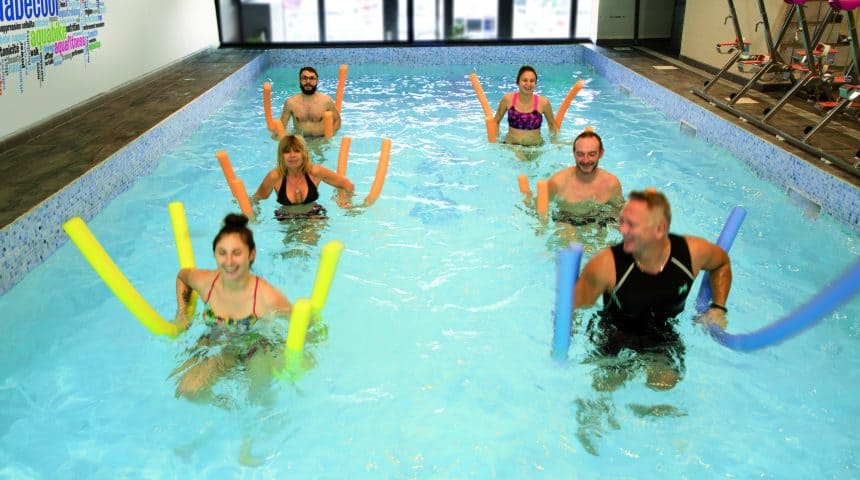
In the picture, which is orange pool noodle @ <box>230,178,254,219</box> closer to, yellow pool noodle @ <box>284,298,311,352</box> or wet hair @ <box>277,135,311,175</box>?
wet hair @ <box>277,135,311,175</box>

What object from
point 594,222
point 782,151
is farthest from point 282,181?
point 782,151

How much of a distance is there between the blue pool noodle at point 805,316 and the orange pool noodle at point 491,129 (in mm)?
4157

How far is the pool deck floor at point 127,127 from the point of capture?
17.2 ft

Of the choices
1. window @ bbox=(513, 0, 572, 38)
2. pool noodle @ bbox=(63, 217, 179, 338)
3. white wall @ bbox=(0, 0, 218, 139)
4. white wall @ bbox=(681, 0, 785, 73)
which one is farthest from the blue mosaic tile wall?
window @ bbox=(513, 0, 572, 38)

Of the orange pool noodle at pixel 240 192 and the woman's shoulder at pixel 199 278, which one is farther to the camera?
the orange pool noodle at pixel 240 192

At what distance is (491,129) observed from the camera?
22.9 feet

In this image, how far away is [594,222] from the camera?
185 inches

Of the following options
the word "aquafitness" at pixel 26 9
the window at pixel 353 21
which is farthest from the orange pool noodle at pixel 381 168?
the window at pixel 353 21

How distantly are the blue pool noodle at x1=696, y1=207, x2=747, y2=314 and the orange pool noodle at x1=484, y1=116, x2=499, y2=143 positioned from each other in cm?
378

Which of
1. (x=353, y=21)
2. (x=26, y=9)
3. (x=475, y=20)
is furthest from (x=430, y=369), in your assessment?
(x=475, y=20)

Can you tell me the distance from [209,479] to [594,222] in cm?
282

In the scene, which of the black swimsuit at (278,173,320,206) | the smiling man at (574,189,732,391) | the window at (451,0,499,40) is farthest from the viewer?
the window at (451,0,499,40)

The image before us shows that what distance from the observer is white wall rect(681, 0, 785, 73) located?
30.9 feet

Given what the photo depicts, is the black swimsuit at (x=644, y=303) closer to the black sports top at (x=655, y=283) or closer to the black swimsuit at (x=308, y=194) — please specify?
the black sports top at (x=655, y=283)
